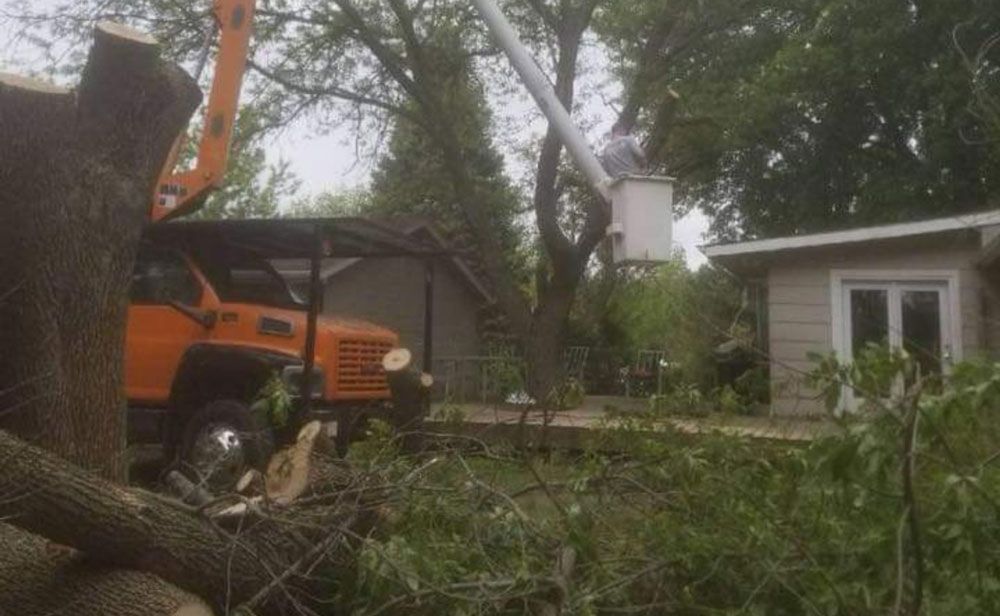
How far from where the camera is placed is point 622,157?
32.7 feet

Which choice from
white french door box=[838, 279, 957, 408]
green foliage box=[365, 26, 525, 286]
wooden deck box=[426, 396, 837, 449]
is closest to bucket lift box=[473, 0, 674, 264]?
wooden deck box=[426, 396, 837, 449]

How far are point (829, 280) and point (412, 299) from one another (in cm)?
1170

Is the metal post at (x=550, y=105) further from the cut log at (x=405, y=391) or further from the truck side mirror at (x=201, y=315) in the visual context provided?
the truck side mirror at (x=201, y=315)

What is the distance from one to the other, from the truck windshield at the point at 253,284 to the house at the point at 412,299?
10809mm

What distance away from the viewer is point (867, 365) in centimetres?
394

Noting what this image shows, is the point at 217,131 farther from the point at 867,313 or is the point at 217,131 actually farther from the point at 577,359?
the point at 577,359

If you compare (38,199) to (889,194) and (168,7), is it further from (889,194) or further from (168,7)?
(889,194)

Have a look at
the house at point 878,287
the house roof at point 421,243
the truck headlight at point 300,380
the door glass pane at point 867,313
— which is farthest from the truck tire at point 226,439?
the door glass pane at point 867,313

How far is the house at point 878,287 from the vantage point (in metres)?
14.6

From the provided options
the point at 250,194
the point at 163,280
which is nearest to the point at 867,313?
the point at 163,280

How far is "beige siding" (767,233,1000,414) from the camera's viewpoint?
47.9 feet

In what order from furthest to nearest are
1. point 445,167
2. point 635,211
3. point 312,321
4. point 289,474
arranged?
point 445,167, point 312,321, point 635,211, point 289,474

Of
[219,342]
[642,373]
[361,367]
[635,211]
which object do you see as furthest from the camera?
[642,373]

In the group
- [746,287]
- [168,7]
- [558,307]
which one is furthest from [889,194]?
[168,7]
